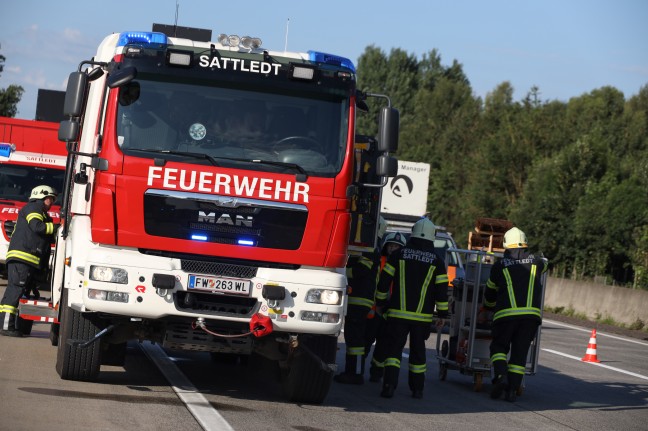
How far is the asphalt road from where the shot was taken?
9.23 metres

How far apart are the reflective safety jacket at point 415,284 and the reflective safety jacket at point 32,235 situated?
4694 millimetres

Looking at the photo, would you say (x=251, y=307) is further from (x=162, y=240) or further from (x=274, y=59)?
(x=274, y=59)

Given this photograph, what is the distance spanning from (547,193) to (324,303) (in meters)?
40.5

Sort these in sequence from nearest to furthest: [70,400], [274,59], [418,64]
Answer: [70,400]
[274,59]
[418,64]

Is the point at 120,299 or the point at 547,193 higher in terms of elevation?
the point at 547,193

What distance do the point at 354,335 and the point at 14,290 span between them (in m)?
4.52

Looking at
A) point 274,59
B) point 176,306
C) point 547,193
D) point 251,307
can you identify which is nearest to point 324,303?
point 251,307

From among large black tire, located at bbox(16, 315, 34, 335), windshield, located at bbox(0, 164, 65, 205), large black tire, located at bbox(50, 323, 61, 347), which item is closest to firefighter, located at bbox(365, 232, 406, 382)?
→ large black tire, located at bbox(50, 323, 61, 347)

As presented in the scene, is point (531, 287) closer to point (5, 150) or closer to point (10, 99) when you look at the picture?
point (5, 150)

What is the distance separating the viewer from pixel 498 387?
506 inches

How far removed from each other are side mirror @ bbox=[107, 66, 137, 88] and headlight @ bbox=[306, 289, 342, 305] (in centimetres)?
244

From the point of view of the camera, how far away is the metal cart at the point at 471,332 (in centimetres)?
1351

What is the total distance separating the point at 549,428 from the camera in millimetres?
10883

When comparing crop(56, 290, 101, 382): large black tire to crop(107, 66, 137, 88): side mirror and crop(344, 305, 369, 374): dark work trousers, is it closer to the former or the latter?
crop(107, 66, 137, 88): side mirror
